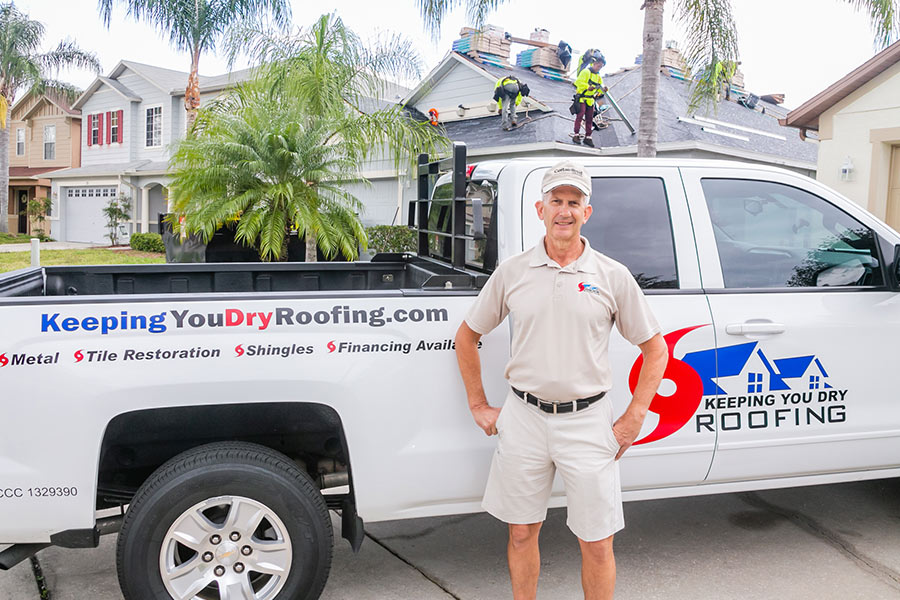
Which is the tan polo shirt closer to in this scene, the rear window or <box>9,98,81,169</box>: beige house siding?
the rear window

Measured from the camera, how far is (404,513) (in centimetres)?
330

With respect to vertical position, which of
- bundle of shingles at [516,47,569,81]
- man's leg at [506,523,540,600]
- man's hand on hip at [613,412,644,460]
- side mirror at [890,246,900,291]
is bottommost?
man's leg at [506,523,540,600]

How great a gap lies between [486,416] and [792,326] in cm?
149

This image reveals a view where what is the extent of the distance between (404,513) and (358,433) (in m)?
0.41

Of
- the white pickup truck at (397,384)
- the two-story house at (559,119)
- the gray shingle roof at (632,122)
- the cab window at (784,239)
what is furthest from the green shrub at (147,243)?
the cab window at (784,239)

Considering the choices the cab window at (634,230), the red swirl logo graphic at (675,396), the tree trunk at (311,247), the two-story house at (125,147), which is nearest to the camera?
the red swirl logo graphic at (675,396)

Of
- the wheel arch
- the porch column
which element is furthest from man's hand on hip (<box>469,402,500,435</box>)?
the porch column

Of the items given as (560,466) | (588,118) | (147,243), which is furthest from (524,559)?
(147,243)

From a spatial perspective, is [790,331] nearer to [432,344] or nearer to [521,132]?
[432,344]

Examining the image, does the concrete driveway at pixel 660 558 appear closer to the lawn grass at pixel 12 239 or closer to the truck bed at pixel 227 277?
the truck bed at pixel 227 277

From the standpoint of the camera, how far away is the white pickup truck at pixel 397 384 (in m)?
2.92

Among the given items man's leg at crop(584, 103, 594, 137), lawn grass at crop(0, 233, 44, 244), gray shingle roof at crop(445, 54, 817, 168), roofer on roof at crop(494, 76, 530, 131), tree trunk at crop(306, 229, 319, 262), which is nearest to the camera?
tree trunk at crop(306, 229, 319, 262)

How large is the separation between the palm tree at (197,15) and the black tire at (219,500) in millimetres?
20342

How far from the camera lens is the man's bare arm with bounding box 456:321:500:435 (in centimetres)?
313
